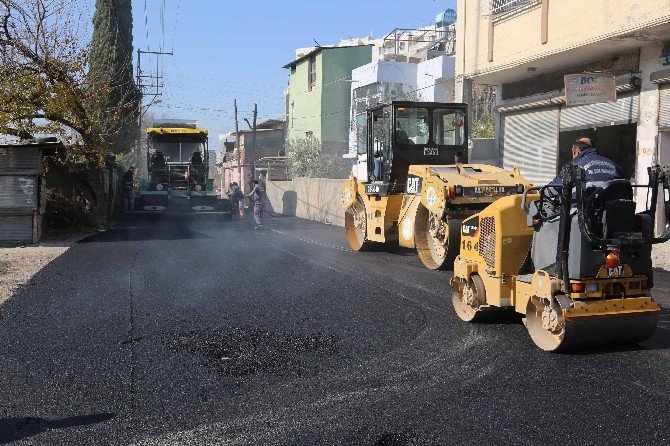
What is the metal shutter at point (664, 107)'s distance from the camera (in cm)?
1379

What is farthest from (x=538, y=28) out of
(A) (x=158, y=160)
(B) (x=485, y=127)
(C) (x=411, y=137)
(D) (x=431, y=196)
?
(A) (x=158, y=160)

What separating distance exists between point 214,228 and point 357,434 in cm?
1780

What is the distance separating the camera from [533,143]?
1869 centimetres

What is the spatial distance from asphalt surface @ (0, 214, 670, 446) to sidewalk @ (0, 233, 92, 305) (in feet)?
3.54

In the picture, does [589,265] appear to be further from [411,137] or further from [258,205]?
[258,205]

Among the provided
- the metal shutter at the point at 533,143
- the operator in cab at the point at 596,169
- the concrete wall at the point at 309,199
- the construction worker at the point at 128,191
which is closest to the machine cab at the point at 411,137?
the metal shutter at the point at 533,143

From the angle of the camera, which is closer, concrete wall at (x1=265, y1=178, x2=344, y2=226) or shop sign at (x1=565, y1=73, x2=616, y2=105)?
shop sign at (x1=565, y1=73, x2=616, y2=105)

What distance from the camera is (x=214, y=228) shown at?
2186 cm

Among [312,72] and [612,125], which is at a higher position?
[312,72]

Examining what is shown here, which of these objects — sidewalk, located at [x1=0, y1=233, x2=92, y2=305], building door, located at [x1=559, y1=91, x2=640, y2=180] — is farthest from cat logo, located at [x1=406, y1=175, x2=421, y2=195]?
sidewalk, located at [x1=0, y1=233, x2=92, y2=305]

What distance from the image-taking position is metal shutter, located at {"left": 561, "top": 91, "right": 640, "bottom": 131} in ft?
48.4

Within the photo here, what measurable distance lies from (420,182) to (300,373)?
6655 mm

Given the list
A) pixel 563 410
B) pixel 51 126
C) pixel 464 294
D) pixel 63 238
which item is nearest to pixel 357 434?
pixel 563 410

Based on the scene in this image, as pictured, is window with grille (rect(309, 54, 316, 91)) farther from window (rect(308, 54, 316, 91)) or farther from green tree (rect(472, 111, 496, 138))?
green tree (rect(472, 111, 496, 138))
